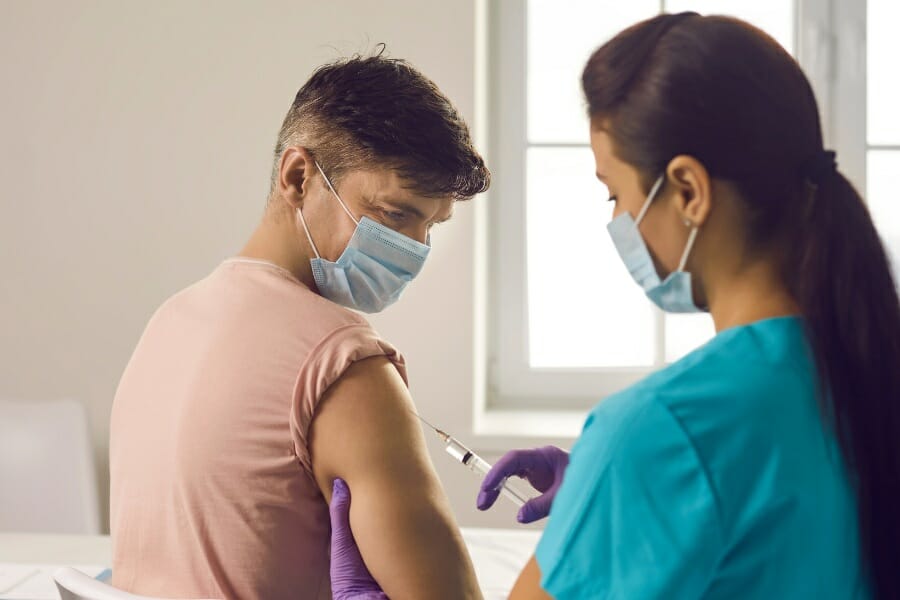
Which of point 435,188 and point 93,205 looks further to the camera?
point 93,205

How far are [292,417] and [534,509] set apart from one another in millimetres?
359

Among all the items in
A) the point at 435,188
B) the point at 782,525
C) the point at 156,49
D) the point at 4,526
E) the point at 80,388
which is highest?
the point at 156,49

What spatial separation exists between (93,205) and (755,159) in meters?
2.20

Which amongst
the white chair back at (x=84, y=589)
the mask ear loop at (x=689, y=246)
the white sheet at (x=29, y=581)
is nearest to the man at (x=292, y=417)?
the white chair back at (x=84, y=589)

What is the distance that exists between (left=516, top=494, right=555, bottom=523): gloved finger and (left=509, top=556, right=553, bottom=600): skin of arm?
36 cm

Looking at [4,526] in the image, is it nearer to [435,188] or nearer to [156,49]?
[156,49]

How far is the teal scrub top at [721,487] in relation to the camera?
68cm

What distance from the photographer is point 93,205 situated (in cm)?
260

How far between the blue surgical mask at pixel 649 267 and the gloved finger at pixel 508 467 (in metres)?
0.35

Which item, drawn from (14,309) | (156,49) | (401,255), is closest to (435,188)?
(401,255)

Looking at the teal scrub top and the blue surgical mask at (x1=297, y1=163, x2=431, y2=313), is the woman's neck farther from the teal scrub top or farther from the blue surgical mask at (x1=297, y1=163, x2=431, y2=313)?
the blue surgical mask at (x1=297, y1=163, x2=431, y2=313)

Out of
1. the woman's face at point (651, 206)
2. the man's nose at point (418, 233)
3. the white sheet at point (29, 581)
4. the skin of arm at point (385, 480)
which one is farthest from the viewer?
the white sheet at point (29, 581)

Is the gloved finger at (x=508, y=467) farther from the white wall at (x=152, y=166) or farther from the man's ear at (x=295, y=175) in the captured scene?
the white wall at (x=152, y=166)

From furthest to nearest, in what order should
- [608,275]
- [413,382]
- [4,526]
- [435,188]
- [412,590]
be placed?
[608,275] → [413,382] → [4,526] → [435,188] → [412,590]
